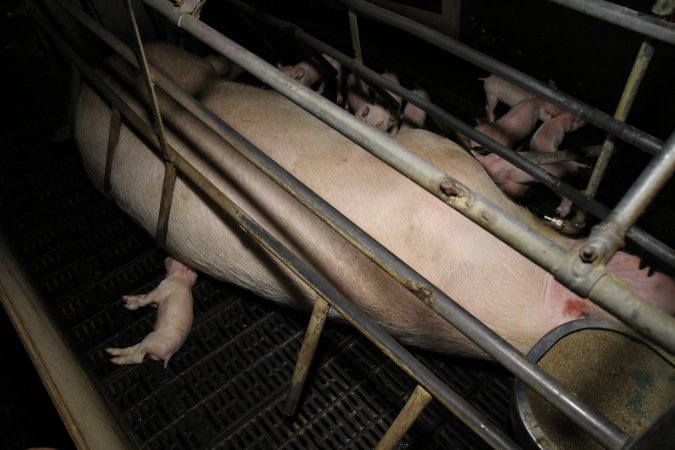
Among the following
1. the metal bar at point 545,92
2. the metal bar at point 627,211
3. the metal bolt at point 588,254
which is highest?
the metal bar at point 627,211

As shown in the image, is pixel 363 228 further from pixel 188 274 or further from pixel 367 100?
pixel 367 100

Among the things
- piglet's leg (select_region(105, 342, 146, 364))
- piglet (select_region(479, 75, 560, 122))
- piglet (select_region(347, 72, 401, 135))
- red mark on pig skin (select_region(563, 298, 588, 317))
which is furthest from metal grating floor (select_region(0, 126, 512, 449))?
piglet (select_region(479, 75, 560, 122))

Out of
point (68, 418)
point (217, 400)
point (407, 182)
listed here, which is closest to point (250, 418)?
point (217, 400)

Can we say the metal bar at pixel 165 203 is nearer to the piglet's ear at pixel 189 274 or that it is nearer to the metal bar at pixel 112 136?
the piglet's ear at pixel 189 274

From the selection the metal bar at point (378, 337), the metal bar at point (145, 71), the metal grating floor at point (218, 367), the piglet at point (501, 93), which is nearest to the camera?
the metal bar at point (378, 337)

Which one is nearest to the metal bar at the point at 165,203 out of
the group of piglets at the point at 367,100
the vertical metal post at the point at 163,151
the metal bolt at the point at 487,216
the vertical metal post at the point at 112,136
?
the vertical metal post at the point at 163,151

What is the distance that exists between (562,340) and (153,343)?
4.32 ft

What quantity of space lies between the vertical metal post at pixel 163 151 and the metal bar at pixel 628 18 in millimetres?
888

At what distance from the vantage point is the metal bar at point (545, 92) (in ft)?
3.60

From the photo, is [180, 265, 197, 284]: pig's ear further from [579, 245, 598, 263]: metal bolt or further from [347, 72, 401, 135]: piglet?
[579, 245, 598, 263]: metal bolt

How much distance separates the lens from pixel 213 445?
5.28 ft

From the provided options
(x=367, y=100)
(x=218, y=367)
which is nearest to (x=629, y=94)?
(x=367, y=100)

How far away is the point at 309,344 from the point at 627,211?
2.66 feet

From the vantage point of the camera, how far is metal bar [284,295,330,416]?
1067 millimetres
